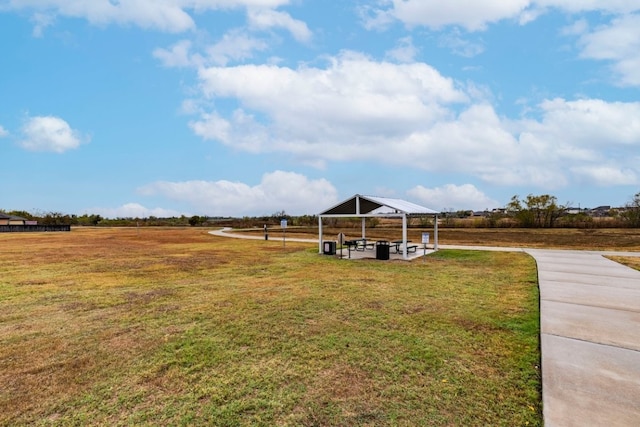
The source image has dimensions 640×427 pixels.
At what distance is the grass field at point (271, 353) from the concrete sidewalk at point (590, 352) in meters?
0.22

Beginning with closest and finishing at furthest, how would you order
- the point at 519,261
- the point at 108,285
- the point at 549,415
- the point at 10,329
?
the point at 549,415 → the point at 10,329 → the point at 108,285 → the point at 519,261

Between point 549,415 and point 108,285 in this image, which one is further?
point 108,285

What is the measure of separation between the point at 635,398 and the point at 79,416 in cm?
519

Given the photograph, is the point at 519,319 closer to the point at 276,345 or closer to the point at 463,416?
the point at 463,416

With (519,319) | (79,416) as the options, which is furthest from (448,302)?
(79,416)

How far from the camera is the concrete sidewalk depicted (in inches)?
117

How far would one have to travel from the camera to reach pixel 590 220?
39.8 meters

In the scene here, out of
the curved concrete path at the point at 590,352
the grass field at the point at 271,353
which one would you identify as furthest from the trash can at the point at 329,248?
the curved concrete path at the point at 590,352

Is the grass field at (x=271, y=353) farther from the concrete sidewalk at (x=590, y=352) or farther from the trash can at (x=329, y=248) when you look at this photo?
the trash can at (x=329, y=248)

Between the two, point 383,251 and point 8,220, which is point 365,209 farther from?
point 8,220

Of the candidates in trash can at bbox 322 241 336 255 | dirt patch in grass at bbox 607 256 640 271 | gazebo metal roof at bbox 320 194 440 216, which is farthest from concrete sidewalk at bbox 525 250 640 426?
trash can at bbox 322 241 336 255

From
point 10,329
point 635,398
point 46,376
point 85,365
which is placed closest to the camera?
point 635,398

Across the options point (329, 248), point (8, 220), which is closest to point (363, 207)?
point (329, 248)

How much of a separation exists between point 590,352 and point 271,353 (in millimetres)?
4018
